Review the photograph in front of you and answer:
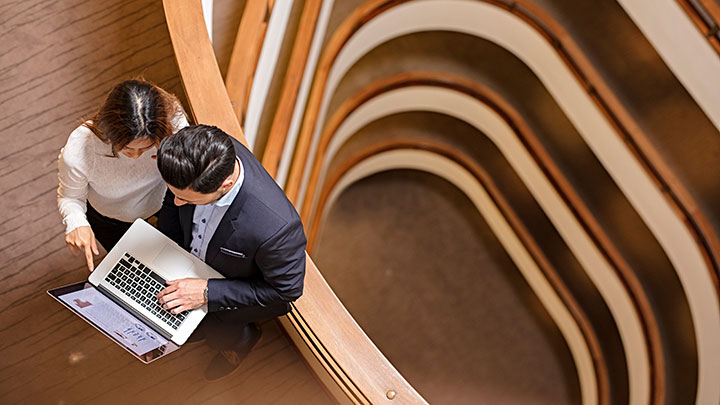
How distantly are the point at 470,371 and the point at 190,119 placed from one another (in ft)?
15.9

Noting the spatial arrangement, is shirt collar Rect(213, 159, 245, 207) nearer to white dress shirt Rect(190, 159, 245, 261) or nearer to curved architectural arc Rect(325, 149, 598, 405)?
white dress shirt Rect(190, 159, 245, 261)

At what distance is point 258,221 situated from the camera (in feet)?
5.02

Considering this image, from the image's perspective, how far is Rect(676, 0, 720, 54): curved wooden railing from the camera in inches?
144

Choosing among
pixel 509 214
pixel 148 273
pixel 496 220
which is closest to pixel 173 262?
pixel 148 273

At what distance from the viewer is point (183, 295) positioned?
1.55 meters

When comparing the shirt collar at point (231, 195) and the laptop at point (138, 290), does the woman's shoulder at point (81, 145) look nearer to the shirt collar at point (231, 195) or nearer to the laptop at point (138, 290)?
the laptop at point (138, 290)

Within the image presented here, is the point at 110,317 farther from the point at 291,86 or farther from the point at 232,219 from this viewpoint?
the point at 291,86

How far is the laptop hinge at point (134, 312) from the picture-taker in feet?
5.03

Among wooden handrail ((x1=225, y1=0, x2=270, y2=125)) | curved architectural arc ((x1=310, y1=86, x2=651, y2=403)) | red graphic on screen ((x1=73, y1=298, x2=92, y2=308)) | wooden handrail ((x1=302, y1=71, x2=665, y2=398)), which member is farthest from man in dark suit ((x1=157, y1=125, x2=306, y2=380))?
curved architectural arc ((x1=310, y1=86, x2=651, y2=403))

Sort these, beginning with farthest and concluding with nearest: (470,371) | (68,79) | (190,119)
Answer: (470,371) < (68,79) < (190,119)

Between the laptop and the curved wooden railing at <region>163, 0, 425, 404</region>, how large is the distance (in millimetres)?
336

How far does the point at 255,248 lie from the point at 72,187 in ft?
1.94

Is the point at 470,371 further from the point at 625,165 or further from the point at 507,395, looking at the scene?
the point at 625,165

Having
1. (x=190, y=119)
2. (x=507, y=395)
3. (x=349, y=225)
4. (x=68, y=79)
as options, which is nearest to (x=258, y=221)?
(x=190, y=119)
